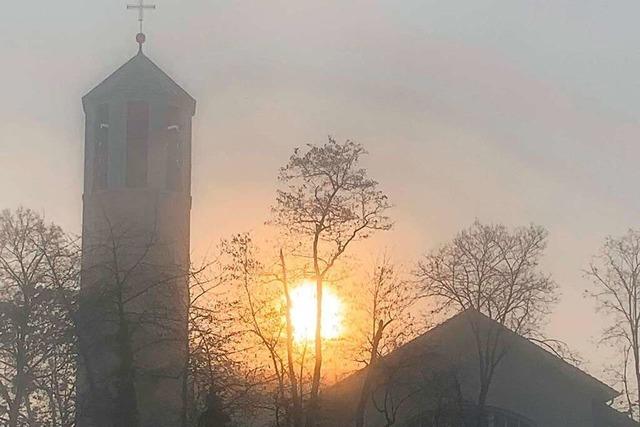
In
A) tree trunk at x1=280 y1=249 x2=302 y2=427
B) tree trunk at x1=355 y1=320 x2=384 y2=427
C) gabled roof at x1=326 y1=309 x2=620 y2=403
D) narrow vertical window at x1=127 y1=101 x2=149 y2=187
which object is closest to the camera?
tree trunk at x1=280 y1=249 x2=302 y2=427

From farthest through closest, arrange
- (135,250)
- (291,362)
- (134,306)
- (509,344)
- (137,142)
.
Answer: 1. (137,142)
2. (509,344)
3. (135,250)
4. (291,362)
5. (134,306)

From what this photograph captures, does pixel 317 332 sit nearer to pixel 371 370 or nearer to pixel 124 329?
pixel 371 370

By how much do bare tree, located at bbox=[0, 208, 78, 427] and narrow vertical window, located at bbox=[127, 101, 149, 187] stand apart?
8.12 m

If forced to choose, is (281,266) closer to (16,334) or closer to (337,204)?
(337,204)

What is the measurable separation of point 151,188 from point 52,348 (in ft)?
35.1

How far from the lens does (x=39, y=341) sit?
29219mm

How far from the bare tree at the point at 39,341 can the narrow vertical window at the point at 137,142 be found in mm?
8122

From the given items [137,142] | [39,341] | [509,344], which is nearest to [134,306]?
[39,341]

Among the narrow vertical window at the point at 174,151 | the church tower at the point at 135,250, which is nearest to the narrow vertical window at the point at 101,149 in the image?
the church tower at the point at 135,250

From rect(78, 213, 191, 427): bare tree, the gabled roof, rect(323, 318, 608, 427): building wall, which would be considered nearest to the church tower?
rect(78, 213, 191, 427): bare tree

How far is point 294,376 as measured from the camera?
3244cm

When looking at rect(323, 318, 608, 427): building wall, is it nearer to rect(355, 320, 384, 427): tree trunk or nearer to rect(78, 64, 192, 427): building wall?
rect(355, 320, 384, 427): tree trunk

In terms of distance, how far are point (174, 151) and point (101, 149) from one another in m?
2.37

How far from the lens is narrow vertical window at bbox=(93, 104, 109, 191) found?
1524 inches
